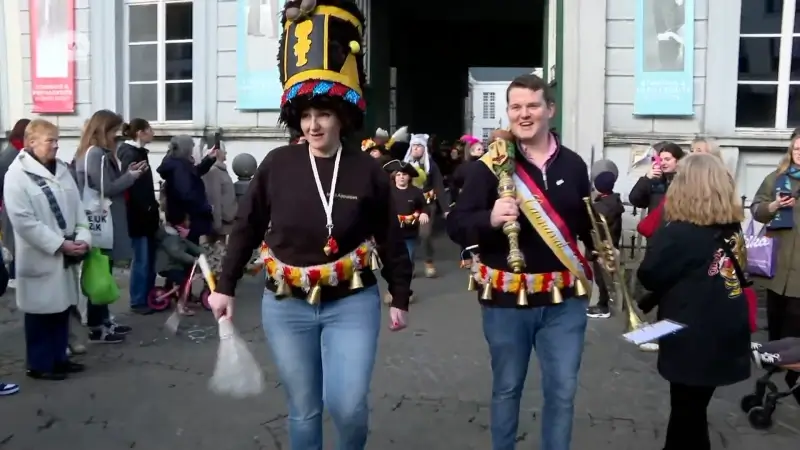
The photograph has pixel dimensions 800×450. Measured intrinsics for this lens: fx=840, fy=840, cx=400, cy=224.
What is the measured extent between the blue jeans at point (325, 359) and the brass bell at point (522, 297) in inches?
24.6

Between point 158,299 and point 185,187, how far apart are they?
1117 millimetres

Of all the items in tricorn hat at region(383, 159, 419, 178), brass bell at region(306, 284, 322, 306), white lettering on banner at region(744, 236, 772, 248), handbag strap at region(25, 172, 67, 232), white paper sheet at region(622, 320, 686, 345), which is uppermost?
tricorn hat at region(383, 159, 419, 178)

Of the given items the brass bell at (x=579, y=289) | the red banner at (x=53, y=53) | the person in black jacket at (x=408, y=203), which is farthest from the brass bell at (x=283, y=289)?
the red banner at (x=53, y=53)

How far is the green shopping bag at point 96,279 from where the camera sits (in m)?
6.14

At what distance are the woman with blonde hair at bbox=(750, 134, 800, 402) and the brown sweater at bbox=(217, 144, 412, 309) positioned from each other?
2978mm

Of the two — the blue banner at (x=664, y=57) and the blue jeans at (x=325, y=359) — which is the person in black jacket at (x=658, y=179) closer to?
the blue banner at (x=664, y=57)

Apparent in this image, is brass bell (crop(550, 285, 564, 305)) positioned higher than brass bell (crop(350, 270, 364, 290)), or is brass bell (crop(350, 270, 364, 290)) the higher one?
brass bell (crop(350, 270, 364, 290))

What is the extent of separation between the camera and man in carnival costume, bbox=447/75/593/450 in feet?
11.7

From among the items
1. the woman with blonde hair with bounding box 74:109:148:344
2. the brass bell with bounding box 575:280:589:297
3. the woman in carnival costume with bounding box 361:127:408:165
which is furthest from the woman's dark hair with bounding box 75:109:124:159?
the brass bell with bounding box 575:280:589:297

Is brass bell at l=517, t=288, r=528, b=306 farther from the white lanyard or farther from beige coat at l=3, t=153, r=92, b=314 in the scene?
beige coat at l=3, t=153, r=92, b=314

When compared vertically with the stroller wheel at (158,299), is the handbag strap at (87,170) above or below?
above

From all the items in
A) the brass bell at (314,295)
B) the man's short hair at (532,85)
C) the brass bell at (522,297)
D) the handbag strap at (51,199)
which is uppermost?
the man's short hair at (532,85)

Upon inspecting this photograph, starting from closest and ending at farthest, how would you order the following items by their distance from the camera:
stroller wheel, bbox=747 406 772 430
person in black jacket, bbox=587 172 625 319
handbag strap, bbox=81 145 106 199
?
stroller wheel, bbox=747 406 772 430 < handbag strap, bbox=81 145 106 199 < person in black jacket, bbox=587 172 625 319

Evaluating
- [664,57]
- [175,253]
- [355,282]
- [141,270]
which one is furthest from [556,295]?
[664,57]
